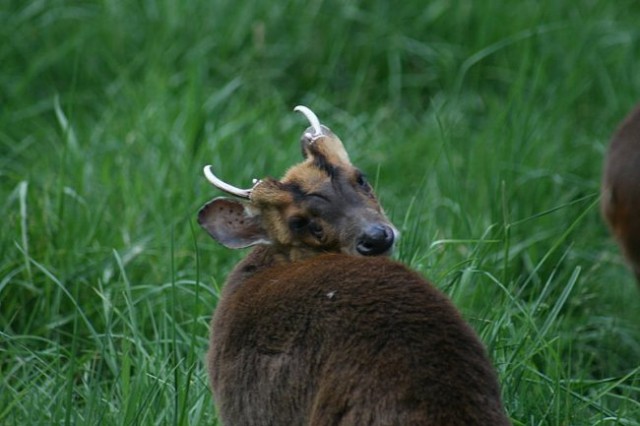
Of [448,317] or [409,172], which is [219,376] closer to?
[448,317]

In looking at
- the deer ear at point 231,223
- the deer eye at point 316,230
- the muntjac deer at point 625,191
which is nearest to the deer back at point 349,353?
the deer eye at point 316,230

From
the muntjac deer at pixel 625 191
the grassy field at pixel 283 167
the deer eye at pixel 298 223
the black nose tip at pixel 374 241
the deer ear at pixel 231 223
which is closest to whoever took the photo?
the muntjac deer at pixel 625 191

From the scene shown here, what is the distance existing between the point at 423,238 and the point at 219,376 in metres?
1.47

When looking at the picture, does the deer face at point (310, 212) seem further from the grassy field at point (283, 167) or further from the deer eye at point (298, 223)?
the grassy field at point (283, 167)

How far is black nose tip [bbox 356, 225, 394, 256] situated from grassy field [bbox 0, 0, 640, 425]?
55 cm

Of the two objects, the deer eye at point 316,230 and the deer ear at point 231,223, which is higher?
the deer eye at point 316,230

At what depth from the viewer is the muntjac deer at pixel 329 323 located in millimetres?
3168

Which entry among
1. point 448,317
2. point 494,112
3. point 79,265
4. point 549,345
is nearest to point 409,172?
point 494,112

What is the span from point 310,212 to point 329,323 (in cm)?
62

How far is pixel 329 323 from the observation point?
338cm

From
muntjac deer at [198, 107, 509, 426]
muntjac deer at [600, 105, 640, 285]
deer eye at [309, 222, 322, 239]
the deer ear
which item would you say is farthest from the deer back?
muntjac deer at [600, 105, 640, 285]

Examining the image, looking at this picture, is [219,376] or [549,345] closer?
[219,376]

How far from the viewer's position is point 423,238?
5.05 metres

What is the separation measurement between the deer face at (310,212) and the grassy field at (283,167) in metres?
0.15
